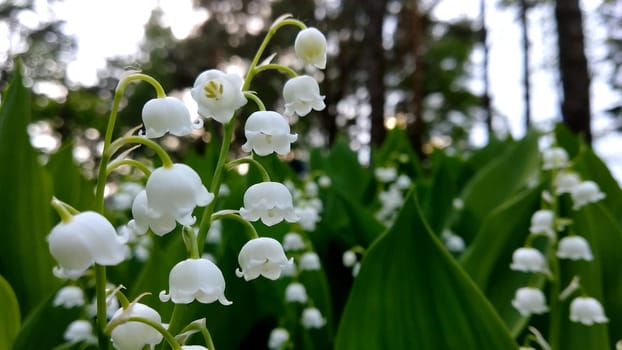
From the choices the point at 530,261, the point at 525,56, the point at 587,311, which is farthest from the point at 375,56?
the point at 525,56

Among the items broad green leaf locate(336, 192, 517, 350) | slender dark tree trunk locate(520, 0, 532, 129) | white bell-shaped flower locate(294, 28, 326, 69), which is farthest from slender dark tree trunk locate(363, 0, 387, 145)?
slender dark tree trunk locate(520, 0, 532, 129)

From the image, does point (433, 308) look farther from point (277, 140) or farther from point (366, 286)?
point (277, 140)

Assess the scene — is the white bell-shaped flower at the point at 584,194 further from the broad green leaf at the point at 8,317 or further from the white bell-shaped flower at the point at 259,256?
the broad green leaf at the point at 8,317

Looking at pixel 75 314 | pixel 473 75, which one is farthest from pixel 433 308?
pixel 473 75

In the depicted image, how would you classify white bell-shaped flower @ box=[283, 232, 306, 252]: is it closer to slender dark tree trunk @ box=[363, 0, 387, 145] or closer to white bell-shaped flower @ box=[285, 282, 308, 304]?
white bell-shaped flower @ box=[285, 282, 308, 304]

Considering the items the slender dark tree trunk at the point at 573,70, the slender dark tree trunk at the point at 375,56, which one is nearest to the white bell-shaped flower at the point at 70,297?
the slender dark tree trunk at the point at 573,70
